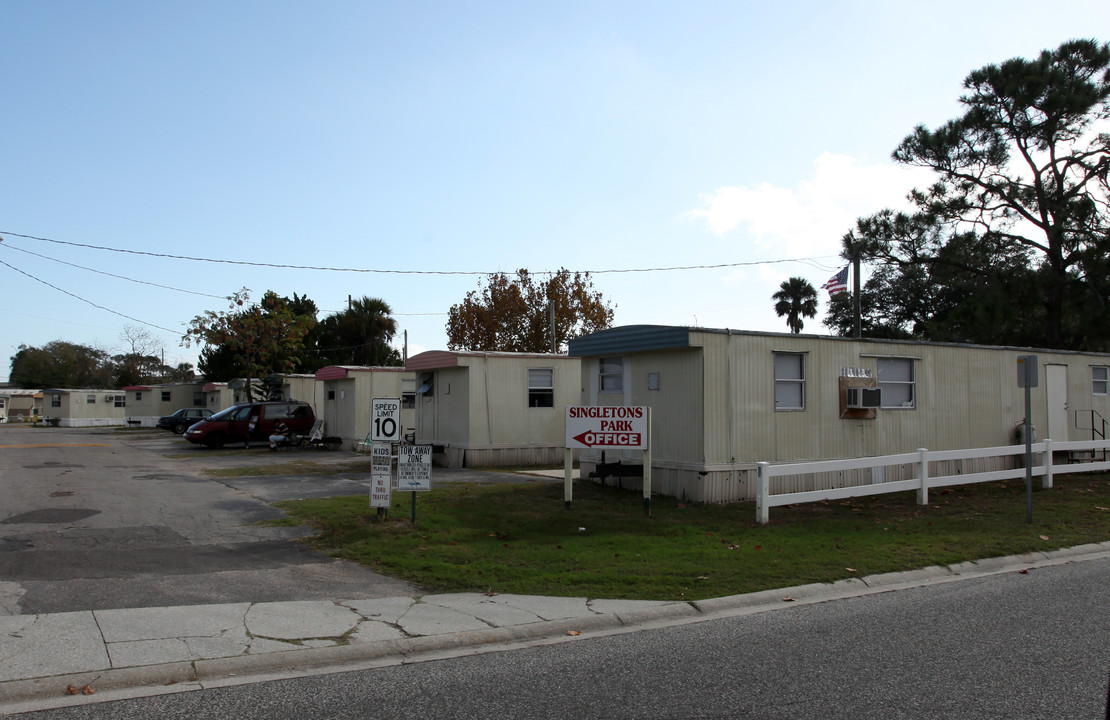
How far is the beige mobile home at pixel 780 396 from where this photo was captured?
14.2m

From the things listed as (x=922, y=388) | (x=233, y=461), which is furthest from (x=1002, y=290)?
(x=233, y=461)

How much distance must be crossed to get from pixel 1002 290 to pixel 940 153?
5790mm

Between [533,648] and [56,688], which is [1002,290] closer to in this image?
[533,648]

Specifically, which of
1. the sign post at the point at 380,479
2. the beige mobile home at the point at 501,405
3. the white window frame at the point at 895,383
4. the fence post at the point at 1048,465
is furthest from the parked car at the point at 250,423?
the fence post at the point at 1048,465

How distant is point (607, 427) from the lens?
520 inches

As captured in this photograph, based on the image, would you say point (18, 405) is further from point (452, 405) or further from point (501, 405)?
point (501, 405)

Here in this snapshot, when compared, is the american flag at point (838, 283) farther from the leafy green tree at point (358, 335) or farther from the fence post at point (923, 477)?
the leafy green tree at point (358, 335)

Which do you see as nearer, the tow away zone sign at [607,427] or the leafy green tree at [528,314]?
the tow away zone sign at [607,427]

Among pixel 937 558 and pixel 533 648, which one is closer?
pixel 533 648

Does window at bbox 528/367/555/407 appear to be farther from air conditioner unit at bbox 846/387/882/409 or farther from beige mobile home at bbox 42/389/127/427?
beige mobile home at bbox 42/389/127/427

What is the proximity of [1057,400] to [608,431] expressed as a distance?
13.0m

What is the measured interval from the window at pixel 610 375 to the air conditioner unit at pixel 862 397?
4.32 meters

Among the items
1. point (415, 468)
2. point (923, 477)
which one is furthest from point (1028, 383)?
point (415, 468)

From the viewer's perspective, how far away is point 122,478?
59.3ft
